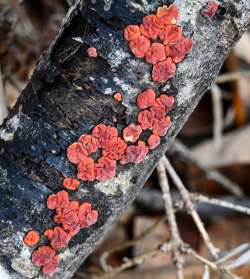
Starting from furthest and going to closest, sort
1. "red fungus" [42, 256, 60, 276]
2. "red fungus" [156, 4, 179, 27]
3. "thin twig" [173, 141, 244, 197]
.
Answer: "thin twig" [173, 141, 244, 197] → "red fungus" [42, 256, 60, 276] → "red fungus" [156, 4, 179, 27]

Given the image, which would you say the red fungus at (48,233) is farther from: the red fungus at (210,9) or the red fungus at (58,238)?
the red fungus at (210,9)

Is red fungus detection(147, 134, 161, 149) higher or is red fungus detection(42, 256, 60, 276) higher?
red fungus detection(147, 134, 161, 149)

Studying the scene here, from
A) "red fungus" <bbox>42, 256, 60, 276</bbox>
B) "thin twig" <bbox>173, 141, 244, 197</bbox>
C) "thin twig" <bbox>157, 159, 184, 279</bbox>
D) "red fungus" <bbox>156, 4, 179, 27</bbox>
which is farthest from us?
"thin twig" <bbox>173, 141, 244, 197</bbox>

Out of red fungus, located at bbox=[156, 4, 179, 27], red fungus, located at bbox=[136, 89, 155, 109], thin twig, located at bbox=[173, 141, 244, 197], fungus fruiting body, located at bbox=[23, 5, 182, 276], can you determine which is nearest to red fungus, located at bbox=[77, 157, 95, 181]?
fungus fruiting body, located at bbox=[23, 5, 182, 276]

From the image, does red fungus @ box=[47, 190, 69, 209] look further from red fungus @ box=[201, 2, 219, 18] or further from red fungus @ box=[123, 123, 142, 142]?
red fungus @ box=[201, 2, 219, 18]

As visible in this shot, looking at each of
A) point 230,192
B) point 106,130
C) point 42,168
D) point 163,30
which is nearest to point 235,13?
point 163,30

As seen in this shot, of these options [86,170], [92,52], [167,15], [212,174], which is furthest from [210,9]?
[212,174]
